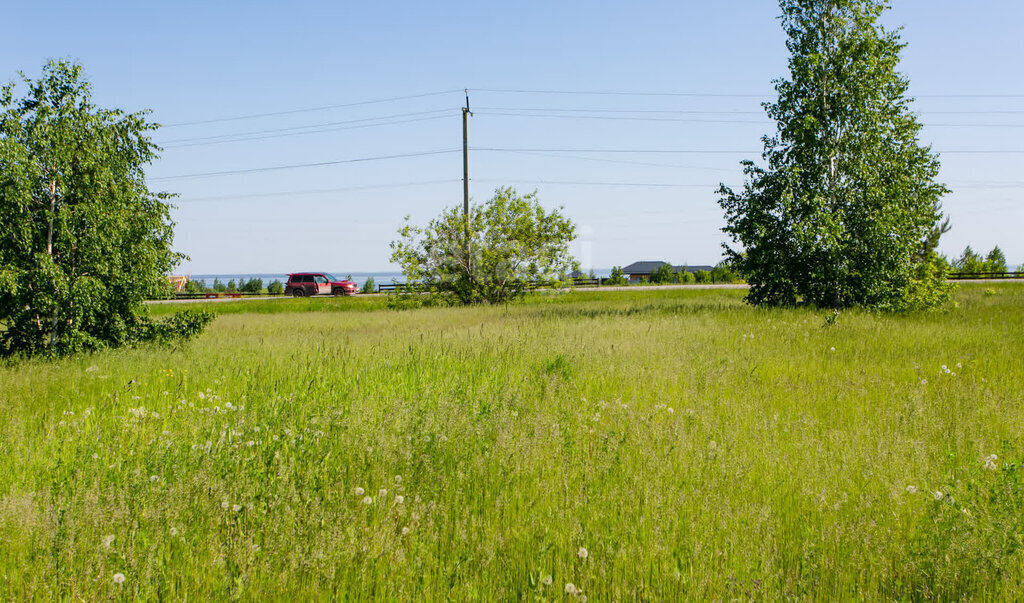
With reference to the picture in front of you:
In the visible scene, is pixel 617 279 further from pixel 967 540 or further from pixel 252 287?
pixel 967 540

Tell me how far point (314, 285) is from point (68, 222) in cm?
3739

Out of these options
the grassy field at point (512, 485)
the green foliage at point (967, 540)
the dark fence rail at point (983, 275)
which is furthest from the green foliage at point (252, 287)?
the dark fence rail at point (983, 275)

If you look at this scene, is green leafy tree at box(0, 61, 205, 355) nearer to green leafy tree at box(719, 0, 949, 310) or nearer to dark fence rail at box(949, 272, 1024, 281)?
green leafy tree at box(719, 0, 949, 310)

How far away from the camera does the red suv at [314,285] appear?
45.1 metres

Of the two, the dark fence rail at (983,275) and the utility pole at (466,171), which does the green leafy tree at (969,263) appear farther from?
the utility pole at (466,171)

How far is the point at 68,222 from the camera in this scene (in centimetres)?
867

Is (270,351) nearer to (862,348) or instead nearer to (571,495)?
(571,495)

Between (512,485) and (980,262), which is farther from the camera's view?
(980,262)

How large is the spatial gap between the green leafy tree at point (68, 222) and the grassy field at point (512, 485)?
1.42 metres

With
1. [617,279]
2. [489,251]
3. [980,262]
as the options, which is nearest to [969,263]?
[980,262]

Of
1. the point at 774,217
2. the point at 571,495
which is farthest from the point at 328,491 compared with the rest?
the point at 774,217

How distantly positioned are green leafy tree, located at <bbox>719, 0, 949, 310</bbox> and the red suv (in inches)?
1384

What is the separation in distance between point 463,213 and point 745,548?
23.7 metres

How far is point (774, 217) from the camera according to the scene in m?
16.7
